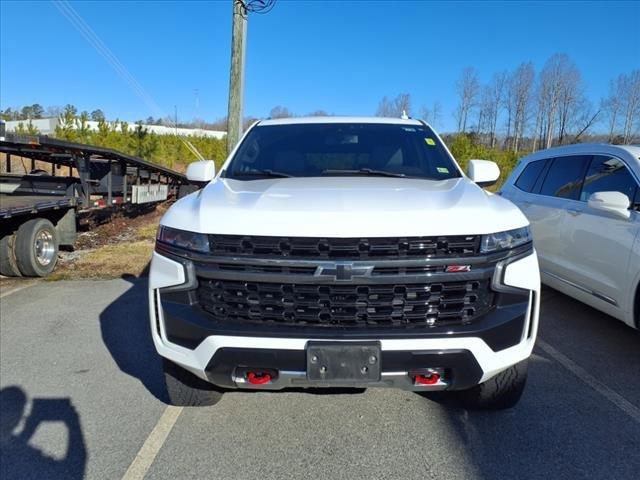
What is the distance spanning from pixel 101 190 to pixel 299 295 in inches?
321

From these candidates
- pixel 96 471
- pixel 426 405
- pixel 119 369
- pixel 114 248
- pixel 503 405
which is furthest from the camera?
pixel 114 248

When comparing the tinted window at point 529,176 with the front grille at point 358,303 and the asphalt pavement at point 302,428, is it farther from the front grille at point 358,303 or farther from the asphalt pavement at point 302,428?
the front grille at point 358,303

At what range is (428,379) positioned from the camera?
238cm

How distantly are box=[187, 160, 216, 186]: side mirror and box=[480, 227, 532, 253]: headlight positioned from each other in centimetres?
213

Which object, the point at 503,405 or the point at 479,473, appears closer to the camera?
the point at 479,473

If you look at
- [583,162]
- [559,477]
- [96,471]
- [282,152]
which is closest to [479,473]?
[559,477]

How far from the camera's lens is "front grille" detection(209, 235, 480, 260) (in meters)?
2.27

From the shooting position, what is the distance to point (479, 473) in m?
2.41

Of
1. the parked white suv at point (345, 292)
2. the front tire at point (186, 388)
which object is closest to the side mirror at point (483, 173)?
the parked white suv at point (345, 292)

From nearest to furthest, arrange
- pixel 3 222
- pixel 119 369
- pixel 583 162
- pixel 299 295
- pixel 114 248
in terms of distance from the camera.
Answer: pixel 299 295 → pixel 119 369 → pixel 583 162 → pixel 3 222 → pixel 114 248

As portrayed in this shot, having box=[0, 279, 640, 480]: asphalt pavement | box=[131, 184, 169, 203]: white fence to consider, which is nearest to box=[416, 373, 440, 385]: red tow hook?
box=[0, 279, 640, 480]: asphalt pavement

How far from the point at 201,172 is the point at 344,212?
1680mm

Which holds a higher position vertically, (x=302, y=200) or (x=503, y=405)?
(x=302, y=200)

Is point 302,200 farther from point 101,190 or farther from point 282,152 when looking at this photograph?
point 101,190
